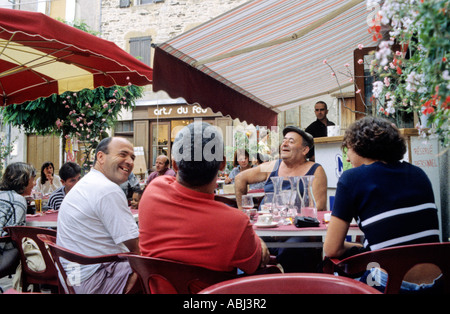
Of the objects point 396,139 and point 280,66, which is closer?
point 396,139

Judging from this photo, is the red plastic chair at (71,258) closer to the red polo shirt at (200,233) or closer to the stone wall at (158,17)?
the red polo shirt at (200,233)

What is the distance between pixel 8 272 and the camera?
2.81 m

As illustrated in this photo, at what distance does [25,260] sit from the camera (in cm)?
267

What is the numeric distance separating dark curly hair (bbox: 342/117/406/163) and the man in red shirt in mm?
819

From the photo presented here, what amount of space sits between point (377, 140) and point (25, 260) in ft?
8.77

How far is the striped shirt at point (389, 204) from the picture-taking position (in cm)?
172

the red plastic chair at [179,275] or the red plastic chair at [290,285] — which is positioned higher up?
the red plastic chair at [290,285]

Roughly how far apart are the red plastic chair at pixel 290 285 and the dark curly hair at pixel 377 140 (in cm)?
97

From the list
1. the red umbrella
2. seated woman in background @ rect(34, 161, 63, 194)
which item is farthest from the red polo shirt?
seated woman in background @ rect(34, 161, 63, 194)

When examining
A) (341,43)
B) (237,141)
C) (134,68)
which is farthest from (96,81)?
(237,141)

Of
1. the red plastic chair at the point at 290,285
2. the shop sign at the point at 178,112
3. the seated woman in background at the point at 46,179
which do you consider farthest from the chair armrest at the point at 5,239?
the shop sign at the point at 178,112

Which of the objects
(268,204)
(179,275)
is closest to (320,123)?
(268,204)

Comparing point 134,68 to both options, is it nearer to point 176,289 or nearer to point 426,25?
point 176,289

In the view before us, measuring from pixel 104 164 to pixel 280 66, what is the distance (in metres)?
2.97
